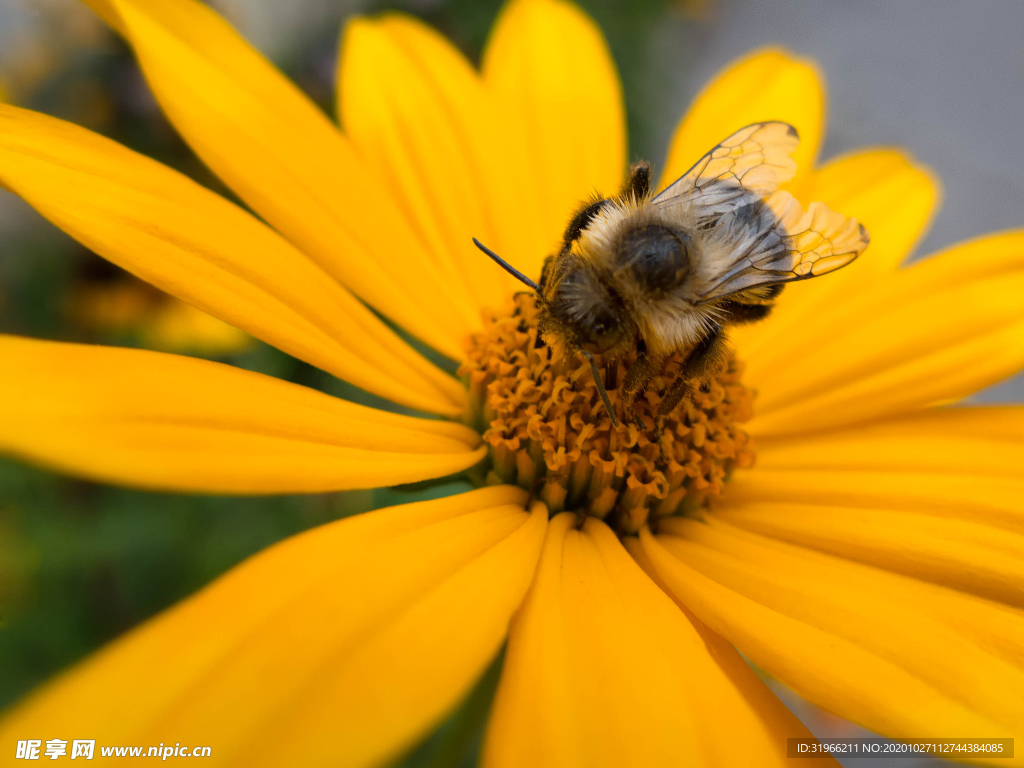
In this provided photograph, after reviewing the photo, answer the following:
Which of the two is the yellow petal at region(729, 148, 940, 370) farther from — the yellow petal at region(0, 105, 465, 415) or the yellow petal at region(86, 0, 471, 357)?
the yellow petal at region(0, 105, 465, 415)

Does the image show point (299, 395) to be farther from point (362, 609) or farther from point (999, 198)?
point (999, 198)

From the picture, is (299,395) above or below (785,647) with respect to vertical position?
above

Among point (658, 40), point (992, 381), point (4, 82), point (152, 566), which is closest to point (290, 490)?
point (992, 381)

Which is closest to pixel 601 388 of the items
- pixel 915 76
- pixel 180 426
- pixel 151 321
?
pixel 180 426

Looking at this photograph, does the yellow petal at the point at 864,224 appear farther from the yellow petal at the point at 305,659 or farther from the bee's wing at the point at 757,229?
the yellow petal at the point at 305,659

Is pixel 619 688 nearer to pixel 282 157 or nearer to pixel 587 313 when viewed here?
pixel 587 313

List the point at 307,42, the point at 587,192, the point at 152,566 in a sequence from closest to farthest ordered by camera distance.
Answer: the point at 587,192
the point at 152,566
the point at 307,42
